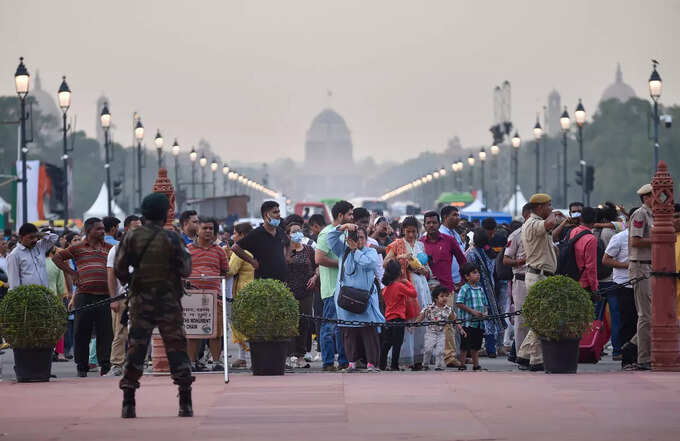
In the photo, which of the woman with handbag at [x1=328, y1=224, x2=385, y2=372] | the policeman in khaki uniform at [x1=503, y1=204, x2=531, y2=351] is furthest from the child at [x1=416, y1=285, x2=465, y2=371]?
the policeman in khaki uniform at [x1=503, y1=204, x2=531, y2=351]

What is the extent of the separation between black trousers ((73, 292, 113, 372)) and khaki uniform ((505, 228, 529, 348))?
445cm

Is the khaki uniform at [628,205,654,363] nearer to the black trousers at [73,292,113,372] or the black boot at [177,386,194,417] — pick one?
the black trousers at [73,292,113,372]

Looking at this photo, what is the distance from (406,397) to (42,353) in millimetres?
4178

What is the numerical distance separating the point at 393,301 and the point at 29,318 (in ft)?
13.3

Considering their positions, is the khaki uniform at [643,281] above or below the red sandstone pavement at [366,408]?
above

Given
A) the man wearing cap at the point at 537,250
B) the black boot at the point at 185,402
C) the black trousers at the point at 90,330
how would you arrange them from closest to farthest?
the black boot at the point at 185,402, the man wearing cap at the point at 537,250, the black trousers at the point at 90,330

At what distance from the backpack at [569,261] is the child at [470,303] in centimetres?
125

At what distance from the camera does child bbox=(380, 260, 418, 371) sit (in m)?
15.3

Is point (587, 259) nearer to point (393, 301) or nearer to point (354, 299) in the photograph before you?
point (393, 301)

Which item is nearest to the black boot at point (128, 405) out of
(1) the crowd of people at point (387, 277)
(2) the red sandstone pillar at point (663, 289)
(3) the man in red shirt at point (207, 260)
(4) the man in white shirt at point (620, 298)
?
(1) the crowd of people at point (387, 277)

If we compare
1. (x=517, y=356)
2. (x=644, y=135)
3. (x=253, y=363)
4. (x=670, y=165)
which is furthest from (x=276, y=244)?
(x=644, y=135)

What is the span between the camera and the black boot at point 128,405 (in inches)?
412

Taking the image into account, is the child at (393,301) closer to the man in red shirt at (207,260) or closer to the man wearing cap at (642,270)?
the man in red shirt at (207,260)

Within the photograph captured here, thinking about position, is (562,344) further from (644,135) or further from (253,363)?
(644,135)
